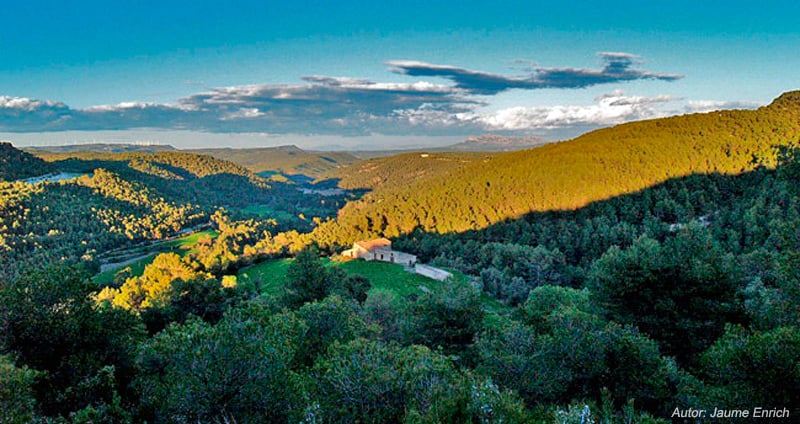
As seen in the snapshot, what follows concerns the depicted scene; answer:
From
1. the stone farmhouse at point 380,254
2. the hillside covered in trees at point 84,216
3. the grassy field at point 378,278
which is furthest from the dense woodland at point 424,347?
the hillside covered in trees at point 84,216

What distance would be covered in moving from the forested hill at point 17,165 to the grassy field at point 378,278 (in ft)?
340

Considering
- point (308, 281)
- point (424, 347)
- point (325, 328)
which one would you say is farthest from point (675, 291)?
point (308, 281)

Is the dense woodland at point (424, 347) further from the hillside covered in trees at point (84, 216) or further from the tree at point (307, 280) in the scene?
the hillside covered in trees at point (84, 216)

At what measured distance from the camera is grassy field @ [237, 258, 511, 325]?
200 feet

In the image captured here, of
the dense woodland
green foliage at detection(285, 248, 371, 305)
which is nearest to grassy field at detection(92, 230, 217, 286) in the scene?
the dense woodland

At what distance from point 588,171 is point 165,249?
13139 centimetres

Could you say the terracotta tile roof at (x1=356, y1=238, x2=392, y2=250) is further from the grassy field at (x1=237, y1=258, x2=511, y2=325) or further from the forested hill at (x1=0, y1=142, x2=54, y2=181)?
the forested hill at (x1=0, y1=142, x2=54, y2=181)

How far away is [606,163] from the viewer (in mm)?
129250

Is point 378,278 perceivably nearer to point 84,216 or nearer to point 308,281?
point 308,281

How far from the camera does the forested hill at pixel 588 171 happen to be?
11438 centimetres

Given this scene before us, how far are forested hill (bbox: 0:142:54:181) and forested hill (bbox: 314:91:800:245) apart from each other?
104m

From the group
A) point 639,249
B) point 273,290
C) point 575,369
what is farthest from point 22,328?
point 273,290

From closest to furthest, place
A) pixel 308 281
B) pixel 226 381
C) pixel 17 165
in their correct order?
pixel 226 381
pixel 308 281
pixel 17 165

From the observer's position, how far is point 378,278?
6825 centimetres
